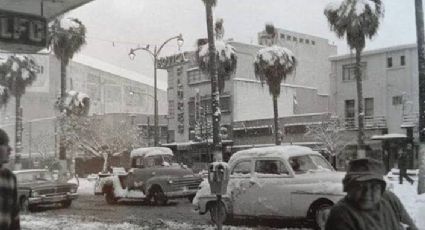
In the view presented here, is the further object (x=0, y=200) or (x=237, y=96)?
(x=237, y=96)

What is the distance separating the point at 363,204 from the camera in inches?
139

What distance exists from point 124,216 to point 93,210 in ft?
10.4

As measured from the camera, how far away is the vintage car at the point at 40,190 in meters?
20.8

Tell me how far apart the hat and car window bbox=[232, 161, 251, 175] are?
993cm

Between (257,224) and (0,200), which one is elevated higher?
(0,200)

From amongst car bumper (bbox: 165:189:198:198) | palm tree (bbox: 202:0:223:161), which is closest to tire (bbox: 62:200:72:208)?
car bumper (bbox: 165:189:198:198)

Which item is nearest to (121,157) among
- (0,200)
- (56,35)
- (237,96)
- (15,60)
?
(237,96)

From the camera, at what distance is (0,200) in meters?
4.75

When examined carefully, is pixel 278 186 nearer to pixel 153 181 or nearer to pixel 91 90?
pixel 153 181

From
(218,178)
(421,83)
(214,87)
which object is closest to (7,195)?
(218,178)

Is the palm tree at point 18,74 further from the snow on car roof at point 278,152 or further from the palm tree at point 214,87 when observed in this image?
the snow on car roof at point 278,152

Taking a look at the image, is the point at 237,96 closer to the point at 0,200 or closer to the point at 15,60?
the point at 15,60

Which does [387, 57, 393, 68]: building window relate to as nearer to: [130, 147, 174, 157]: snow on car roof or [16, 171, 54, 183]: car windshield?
[130, 147, 174, 157]: snow on car roof

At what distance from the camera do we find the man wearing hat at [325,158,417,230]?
3443 mm
